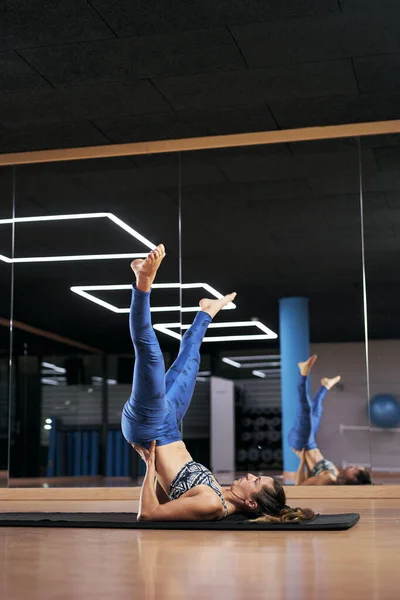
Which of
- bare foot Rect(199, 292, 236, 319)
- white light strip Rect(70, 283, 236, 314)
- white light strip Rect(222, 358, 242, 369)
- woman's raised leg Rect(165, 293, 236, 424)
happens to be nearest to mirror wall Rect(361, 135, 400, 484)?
white light strip Rect(222, 358, 242, 369)

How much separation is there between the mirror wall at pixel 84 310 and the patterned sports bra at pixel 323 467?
1.40 metres

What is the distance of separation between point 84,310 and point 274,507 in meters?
3.15

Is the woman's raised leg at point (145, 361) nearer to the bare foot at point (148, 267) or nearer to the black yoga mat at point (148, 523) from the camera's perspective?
the bare foot at point (148, 267)

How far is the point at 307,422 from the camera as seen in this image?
20.8 ft

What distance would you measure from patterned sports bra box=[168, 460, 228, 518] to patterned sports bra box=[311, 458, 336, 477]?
92.9 inches

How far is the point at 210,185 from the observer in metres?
6.78

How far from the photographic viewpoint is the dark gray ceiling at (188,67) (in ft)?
15.7

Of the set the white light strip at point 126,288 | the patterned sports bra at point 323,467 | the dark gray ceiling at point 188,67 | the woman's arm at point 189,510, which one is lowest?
the woman's arm at point 189,510

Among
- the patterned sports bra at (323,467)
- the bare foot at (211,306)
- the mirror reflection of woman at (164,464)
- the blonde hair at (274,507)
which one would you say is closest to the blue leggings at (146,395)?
the mirror reflection of woman at (164,464)

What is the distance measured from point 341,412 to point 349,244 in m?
1.25

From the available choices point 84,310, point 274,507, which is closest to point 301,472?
point 84,310

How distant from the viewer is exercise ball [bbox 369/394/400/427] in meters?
6.21

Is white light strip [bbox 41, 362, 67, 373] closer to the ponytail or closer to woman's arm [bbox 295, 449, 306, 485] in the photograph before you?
woman's arm [bbox 295, 449, 306, 485]

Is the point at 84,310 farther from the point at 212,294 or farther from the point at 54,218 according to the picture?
the point at 212,294
